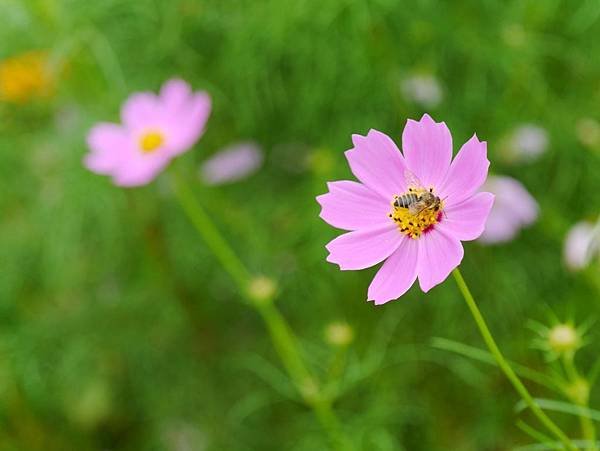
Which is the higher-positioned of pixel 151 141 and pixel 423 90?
pixel 423 90

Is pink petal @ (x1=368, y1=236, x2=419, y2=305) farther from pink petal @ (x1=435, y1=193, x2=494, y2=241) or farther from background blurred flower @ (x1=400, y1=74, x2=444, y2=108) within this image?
background blurred flower @ (x1=400, y1=74, x2=444, y2=108)

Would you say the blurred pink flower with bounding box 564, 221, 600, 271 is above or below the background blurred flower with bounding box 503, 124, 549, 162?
below

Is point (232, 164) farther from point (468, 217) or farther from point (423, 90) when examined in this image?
point (468, 217)

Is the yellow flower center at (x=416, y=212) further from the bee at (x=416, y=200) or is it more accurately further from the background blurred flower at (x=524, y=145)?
the background blurred flower at (x=524, y=145)

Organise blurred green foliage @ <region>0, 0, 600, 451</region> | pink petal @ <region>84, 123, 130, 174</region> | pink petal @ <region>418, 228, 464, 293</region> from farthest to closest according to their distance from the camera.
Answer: blurred green foliage @ <region>0, 0, 600, 451</region> → pink petal @ <region>84, 123, 130, 174</region> → pink petal @ <region>418, 228, 464, 293</region>

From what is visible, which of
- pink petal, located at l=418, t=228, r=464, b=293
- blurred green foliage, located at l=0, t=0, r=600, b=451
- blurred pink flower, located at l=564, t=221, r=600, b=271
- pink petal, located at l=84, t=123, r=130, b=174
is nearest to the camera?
pink petal, located at l=418, t=228, r=464, b=293

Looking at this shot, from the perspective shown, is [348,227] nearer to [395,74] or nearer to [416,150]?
[416,150]

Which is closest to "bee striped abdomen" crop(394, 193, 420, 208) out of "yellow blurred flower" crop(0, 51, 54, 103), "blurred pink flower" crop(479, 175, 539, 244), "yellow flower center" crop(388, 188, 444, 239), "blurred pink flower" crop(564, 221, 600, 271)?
"yellow flower center" crop(388, 188, 444, 239)

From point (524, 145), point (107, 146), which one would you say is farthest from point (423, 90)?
point (107, 146)
